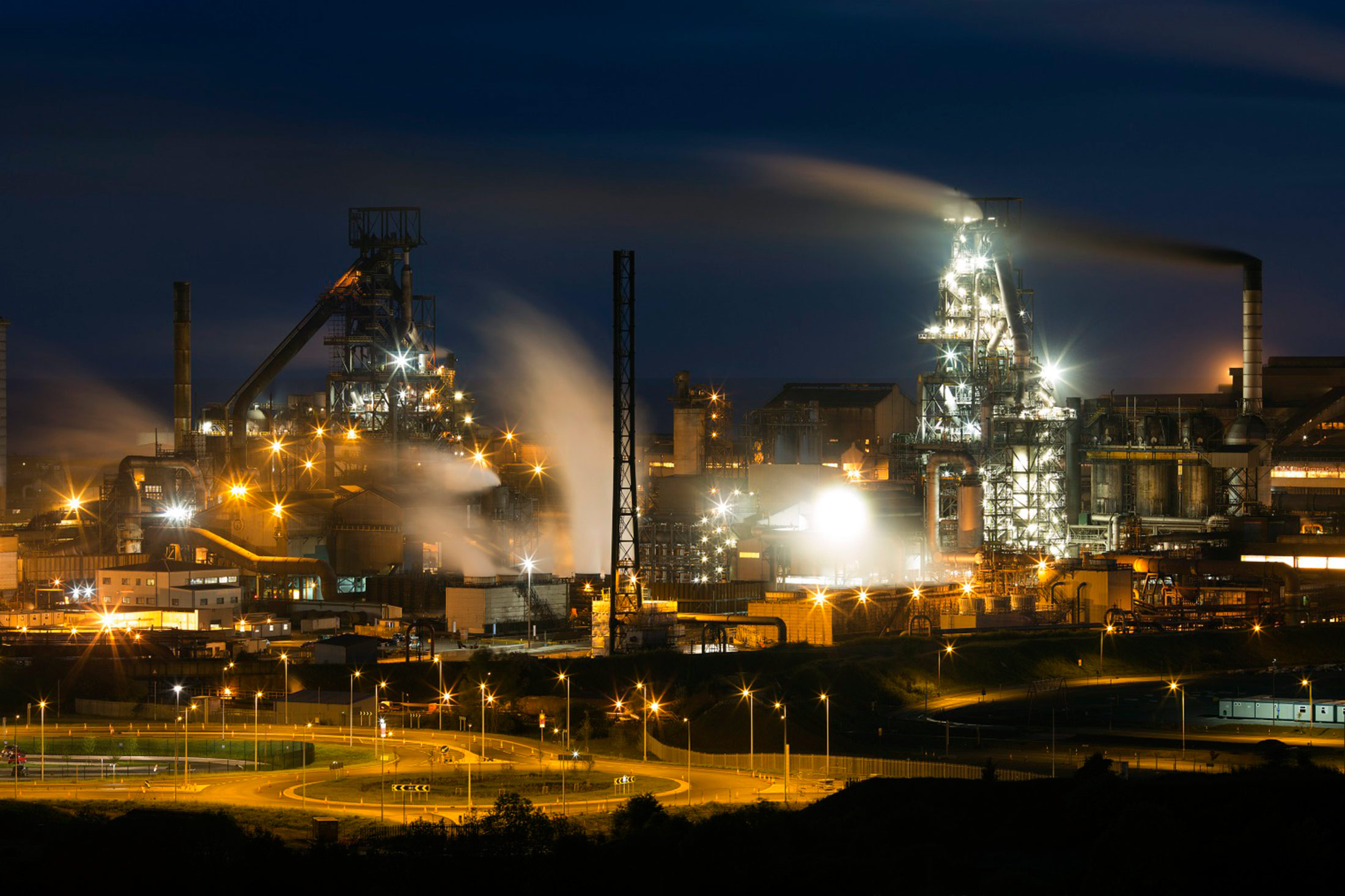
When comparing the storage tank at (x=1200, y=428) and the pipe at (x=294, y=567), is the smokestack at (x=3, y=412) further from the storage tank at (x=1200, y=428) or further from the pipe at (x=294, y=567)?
the storage tank at (x=1200, y=428)

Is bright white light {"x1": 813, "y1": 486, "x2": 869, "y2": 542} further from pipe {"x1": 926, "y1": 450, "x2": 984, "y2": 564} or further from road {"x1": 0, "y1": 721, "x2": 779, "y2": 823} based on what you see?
road {"x1": 0, "y1": 721, "x2": 779, "y2": 823}

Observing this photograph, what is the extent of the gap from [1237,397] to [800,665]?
38.0m

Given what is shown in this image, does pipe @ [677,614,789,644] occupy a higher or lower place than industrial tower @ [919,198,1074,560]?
lower

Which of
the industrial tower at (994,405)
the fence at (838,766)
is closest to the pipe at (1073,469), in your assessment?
the industrial tower at (994,405)

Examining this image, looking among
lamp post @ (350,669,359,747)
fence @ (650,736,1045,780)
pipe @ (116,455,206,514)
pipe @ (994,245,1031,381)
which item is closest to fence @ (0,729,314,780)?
lamp post @ (350,669,359,747)

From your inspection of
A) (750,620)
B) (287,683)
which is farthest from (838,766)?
(287,683)

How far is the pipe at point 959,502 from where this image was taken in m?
68.1

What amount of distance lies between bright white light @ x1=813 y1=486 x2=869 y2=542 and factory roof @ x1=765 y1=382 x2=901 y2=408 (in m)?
19.1

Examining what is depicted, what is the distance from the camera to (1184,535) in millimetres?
70125

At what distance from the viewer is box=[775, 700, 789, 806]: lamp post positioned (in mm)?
38031

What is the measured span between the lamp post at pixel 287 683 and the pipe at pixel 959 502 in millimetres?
25431

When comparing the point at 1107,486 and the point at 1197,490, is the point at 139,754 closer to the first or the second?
the point at 1107,486

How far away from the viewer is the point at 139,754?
148ft

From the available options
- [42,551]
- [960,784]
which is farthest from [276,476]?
[960,784]
